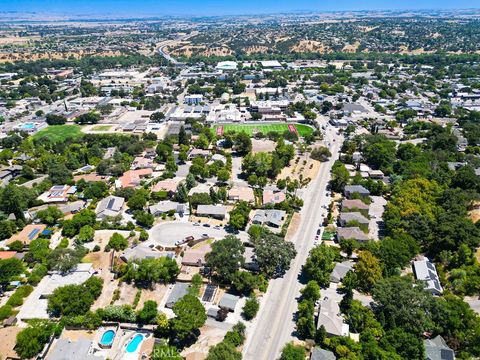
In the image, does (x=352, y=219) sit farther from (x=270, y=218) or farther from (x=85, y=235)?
(x=85, y=235)

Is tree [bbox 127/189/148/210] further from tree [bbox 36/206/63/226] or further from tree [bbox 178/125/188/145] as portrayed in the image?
tree [bbox 178/125/188/145]

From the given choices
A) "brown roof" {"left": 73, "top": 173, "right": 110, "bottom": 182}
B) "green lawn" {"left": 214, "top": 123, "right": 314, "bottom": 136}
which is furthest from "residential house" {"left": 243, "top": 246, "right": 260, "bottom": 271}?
"green lawn" {"left": 214, "top": 123, "right": 314, "bottom": 136}

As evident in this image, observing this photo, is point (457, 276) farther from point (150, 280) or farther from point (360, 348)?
point (150, 280)

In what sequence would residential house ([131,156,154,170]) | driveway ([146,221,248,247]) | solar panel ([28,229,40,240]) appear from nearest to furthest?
Answer: 1. solar panel ([28,229,40,240])
2. driveway ([146,221,248,247])
3. residential house ([131,156,154,170])

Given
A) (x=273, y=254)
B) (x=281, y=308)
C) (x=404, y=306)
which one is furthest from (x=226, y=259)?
(x=404, y=306)

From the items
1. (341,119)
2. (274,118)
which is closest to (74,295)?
(274,118)

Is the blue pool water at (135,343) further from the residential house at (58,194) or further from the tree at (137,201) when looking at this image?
the residential house at (58,194)
